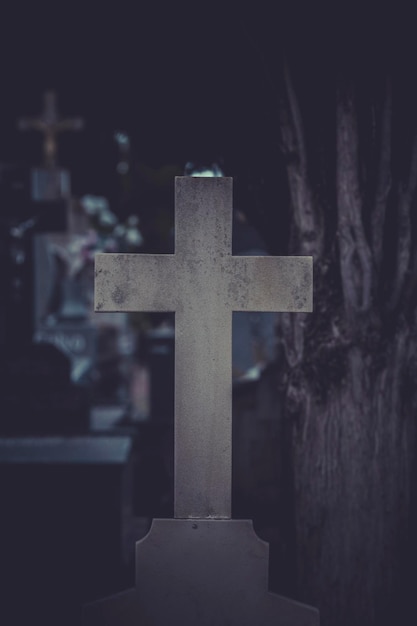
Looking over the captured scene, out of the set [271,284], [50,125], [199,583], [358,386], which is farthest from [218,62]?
[50,125]

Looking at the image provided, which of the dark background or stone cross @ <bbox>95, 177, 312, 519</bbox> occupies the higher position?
the dark background

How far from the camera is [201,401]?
2.82m

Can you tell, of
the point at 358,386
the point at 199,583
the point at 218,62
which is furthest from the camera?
the point at 218,62

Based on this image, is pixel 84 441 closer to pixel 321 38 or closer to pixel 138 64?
pixel 138 64

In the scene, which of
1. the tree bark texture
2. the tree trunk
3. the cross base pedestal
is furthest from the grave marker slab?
the tree trunk

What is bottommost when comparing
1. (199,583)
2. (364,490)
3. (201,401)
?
(199,583)

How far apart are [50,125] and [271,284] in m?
10.2

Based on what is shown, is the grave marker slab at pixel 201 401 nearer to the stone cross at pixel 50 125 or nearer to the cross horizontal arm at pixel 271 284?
the cross horizontal arm at pixel 271 284

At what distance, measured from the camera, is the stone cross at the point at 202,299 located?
9.23 feet

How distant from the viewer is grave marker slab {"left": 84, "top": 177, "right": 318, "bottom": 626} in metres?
2.76

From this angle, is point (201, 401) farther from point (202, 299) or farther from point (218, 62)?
point (218, 62)

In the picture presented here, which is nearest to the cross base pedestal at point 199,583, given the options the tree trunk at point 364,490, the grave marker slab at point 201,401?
the grave marker slab at point 201,401

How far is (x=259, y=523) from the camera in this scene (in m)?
5.12

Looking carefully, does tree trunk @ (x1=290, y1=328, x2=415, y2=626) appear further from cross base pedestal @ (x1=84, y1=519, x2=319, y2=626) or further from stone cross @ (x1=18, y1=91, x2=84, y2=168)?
stone cross @ (x1=18, y1=91, x2=84, y2=168)
